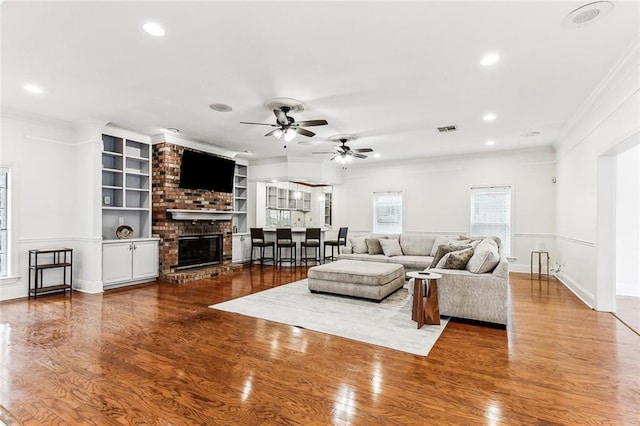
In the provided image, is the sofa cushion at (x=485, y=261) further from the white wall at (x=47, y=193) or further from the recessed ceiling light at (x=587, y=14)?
the white wall at (x=47, y=193)

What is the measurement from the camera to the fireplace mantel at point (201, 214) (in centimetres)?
661

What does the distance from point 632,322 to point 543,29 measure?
3664 mm

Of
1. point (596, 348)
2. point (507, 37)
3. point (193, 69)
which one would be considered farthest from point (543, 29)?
point (193, 69)

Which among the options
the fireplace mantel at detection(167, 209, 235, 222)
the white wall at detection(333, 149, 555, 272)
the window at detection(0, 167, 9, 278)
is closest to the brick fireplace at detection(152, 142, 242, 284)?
the fireplace mantel at detection(167, 209, 235, 222)

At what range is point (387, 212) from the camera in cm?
927

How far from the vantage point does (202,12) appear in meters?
2.58

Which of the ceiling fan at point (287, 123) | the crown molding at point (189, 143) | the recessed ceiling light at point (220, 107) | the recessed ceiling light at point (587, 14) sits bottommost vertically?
the ceiling fan at point (287, 123)

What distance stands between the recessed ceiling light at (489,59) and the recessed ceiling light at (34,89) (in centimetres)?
530

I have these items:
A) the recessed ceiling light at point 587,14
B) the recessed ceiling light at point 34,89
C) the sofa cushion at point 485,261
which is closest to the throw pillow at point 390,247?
the sofa cushion at point 485,261

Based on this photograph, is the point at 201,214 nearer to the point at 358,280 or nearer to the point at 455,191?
the point at 358,280

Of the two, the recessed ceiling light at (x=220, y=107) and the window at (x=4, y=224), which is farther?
the window at (x=4, y=224)

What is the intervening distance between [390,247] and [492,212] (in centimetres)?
307

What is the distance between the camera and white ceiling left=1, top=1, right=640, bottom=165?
260 centimetres

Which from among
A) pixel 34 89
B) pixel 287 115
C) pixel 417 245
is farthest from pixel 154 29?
pixel 417 245
